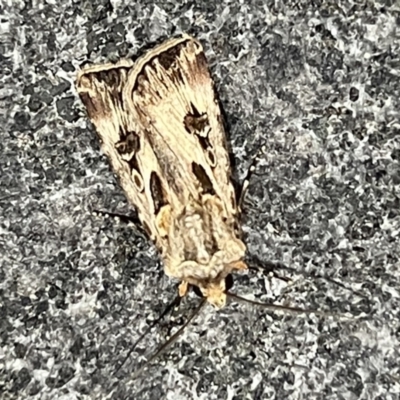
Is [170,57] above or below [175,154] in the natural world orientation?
above

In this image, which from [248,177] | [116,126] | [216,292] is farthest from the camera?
[248,177]

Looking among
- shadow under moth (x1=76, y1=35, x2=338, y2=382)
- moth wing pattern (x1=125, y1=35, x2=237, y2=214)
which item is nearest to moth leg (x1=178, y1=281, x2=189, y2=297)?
shadow under moth (x1=76, y1=35, x2=338, y2=382)

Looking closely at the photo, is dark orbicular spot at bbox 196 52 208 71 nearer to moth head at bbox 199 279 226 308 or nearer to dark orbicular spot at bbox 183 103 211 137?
dark orbicular spot at bbox 183 103 211 137

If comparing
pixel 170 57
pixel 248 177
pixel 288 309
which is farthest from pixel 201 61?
pixel 288 309

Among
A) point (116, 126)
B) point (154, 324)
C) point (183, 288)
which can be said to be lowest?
point (154, 324)

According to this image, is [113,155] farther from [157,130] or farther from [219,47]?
[219,47]

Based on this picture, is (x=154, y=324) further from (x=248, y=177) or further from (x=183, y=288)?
(x=248, y=177)

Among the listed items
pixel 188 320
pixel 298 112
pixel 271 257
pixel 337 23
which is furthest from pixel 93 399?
pixel 337 23

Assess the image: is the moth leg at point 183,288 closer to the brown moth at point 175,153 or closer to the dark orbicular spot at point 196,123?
the brown moth at point 175,153
